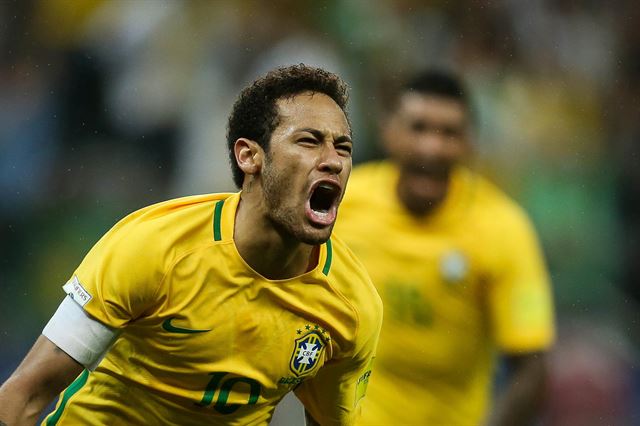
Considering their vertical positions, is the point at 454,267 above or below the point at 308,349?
below

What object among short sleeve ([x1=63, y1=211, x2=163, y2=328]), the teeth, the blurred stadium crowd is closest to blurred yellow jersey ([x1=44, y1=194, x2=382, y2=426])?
short sleeve ([x1=63, y1=211, x2=163, y2=328])

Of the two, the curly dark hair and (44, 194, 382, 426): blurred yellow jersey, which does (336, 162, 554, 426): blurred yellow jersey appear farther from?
the curly dark hair

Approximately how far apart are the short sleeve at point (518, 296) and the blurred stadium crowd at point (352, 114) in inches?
57.3

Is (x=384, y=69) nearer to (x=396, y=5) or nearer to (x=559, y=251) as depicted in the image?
(x=396, y=5)

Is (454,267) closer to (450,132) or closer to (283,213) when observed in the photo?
(450,132)

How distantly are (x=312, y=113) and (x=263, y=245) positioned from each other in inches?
13.9

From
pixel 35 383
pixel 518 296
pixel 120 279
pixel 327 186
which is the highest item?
pixel 327 186

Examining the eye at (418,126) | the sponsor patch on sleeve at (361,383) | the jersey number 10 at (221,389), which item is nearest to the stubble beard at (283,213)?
the jersey number 10 at (221,389)

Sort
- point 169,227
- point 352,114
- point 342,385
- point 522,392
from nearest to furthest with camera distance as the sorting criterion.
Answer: point 169,227 → point 342,385 → point 522,392 → point 352,114

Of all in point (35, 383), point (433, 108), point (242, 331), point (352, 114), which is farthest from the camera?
point (352, 114)

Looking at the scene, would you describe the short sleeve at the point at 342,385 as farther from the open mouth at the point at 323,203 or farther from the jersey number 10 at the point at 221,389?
the open mouth at the point at 323,203

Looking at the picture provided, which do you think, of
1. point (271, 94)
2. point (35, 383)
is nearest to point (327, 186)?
point (271, 94)

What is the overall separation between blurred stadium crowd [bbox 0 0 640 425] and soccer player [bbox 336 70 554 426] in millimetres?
1345

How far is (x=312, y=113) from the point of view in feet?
8.75
